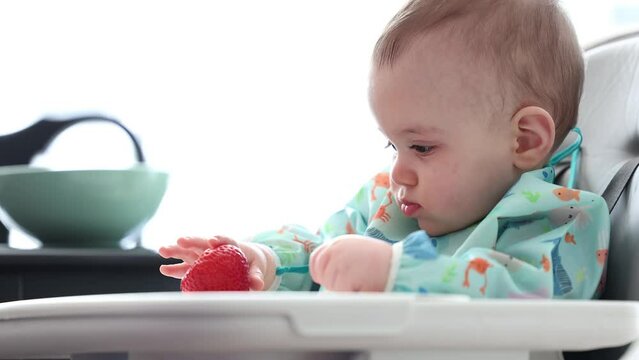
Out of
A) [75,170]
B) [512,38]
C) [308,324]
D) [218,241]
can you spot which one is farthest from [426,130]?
[75,170]

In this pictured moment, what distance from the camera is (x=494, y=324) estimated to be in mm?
581

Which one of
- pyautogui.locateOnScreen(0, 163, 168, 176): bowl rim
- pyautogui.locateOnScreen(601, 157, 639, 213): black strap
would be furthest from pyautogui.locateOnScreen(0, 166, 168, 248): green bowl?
pyautogui.locateOnScreen(601, 157, 639, 213): black strap

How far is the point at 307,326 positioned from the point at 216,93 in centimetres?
153

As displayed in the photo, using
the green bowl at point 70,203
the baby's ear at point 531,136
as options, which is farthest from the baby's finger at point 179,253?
the green bowl at point 70,203

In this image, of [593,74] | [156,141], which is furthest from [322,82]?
[593,74]

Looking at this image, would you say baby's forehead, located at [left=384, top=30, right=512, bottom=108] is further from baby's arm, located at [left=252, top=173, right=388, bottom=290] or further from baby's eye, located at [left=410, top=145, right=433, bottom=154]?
baby's arm, located at [left=252, top=173, right=388, bottom=290]

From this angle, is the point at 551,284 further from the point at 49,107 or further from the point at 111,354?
the point at 49,107

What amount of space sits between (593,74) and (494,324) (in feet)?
1.78

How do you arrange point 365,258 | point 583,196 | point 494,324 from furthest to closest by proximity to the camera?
point 583,196, point 365,258, point 494,324

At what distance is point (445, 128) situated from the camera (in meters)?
0.87

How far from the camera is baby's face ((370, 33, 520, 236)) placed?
2.86 feet

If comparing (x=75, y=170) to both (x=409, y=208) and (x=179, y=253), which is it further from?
(x=409, y=208)

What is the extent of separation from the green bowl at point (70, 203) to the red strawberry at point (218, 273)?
75 cm

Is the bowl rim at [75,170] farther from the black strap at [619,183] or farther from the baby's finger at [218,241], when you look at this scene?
the black strap at [619,183]
